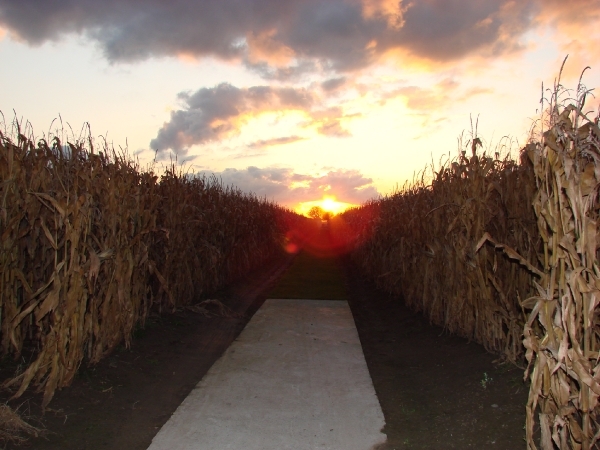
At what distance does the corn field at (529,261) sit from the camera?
3723mm

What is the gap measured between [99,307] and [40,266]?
974 mm

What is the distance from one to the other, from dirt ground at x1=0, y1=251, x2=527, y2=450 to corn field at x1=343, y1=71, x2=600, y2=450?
41 centimetres

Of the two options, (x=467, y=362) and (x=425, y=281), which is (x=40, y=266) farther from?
(x=425, y=281)

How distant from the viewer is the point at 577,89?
4098 mm

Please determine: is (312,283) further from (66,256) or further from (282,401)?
(66,256)

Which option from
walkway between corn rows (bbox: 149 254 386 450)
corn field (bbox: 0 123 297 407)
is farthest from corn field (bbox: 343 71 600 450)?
corn field (bbox: 0 123 297 407)

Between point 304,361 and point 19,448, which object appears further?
point 304,361

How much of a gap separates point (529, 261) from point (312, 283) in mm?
10496

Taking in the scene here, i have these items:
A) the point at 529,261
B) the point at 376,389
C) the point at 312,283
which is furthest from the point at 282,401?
the point at 312,283

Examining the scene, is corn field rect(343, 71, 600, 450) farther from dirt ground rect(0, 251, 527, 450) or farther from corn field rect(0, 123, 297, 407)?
corn field rect(0, 123, 297, 407)

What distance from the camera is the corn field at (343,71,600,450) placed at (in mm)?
3723

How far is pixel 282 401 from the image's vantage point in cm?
551

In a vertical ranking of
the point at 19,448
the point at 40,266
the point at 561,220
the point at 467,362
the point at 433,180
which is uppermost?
the point at 433,180

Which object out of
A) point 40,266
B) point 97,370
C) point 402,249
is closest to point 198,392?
point 97,370
